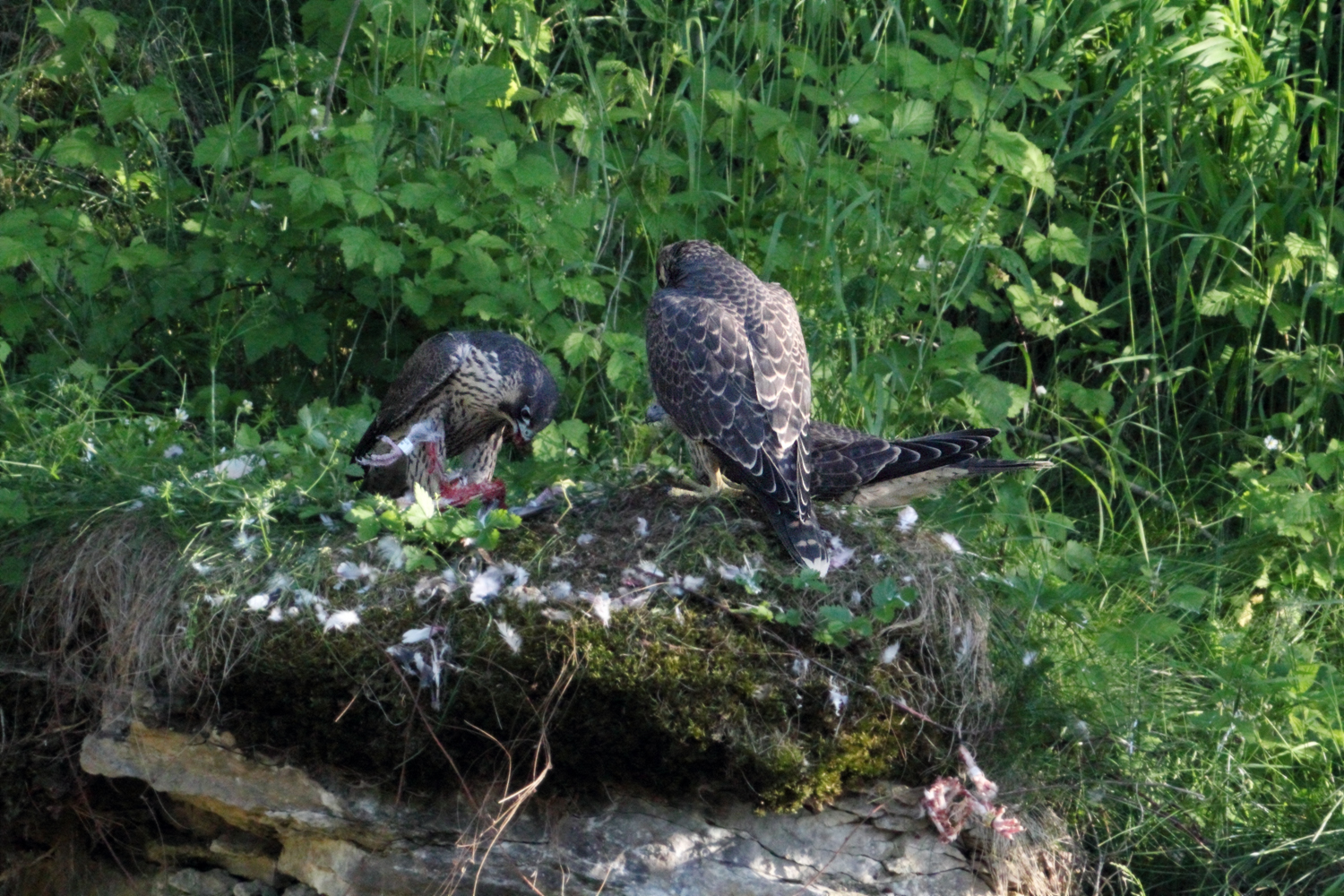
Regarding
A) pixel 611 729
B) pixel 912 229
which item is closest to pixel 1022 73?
pixel 912 229

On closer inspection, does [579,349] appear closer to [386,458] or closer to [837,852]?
[386,458]

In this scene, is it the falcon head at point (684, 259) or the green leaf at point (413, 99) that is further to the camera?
the green leaf at point (413, 99)

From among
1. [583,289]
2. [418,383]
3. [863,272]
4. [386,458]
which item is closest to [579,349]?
[583,289]

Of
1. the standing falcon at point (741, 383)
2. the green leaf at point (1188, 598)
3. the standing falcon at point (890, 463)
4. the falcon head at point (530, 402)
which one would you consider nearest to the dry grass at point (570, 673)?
the standing falcon at point (741, 383)

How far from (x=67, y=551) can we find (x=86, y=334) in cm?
149

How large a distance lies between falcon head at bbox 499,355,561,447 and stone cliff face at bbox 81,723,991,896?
1.10m

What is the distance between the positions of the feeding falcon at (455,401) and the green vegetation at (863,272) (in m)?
0.17

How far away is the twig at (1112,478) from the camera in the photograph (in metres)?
4.39

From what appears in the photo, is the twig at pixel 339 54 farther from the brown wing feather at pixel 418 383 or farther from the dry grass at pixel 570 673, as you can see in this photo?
the dry grass at pixel 570 673

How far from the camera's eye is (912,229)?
4.24 metres

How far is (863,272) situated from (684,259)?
25.6 inches

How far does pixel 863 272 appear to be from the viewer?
4215mm

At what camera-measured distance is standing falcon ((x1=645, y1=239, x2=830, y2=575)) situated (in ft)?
10.3

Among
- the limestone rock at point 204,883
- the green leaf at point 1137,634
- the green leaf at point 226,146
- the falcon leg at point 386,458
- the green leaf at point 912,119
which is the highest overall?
the green leaf at point 912,119
